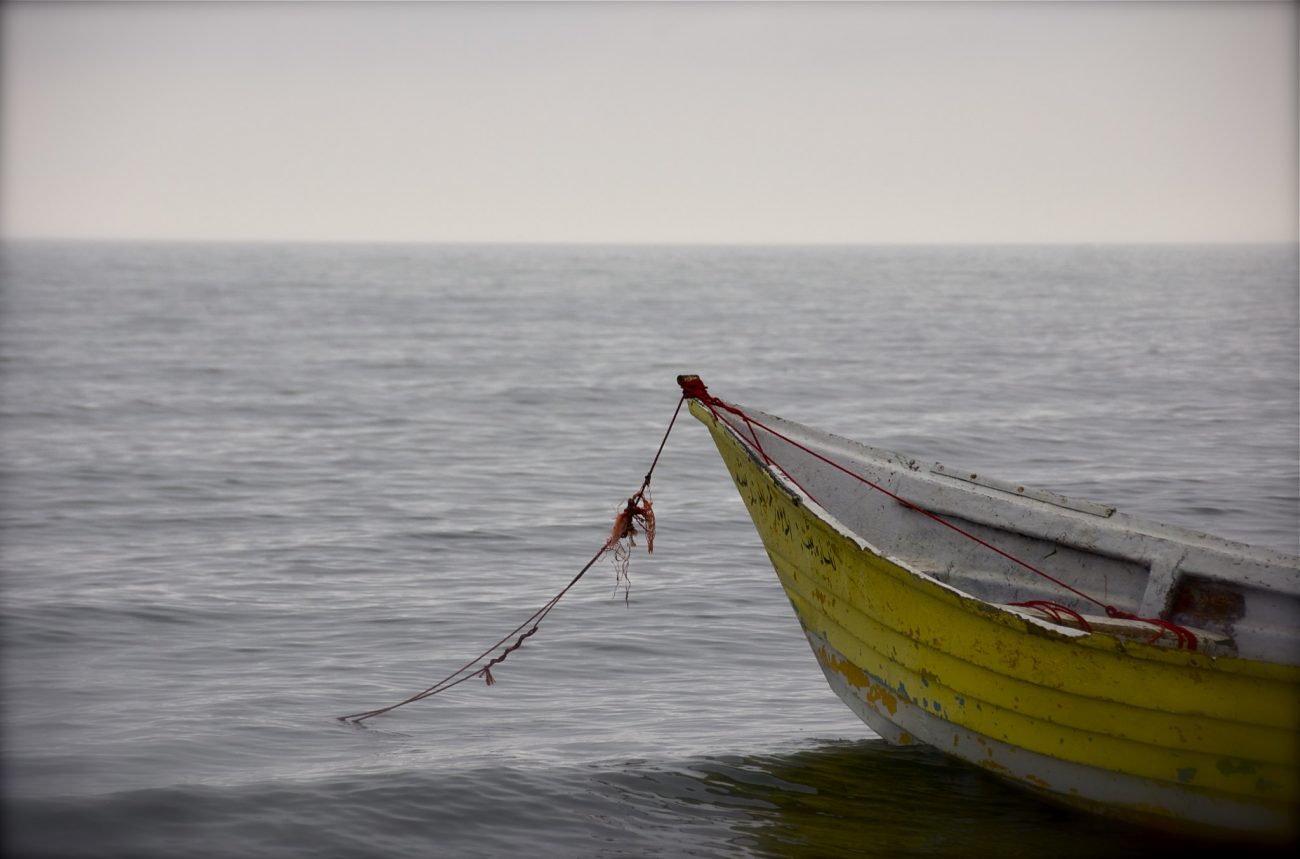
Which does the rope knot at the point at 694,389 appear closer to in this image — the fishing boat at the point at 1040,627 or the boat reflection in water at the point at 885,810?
the fishing boat at the point at 1040,627

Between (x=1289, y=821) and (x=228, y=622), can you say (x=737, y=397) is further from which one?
(x=1289, y=821)

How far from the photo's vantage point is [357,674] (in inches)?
358

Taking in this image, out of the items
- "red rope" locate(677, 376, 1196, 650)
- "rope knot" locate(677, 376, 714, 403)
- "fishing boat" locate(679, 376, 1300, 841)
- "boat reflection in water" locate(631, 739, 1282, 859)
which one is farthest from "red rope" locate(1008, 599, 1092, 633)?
"rope knot" locate(677, 376, 714, 403)

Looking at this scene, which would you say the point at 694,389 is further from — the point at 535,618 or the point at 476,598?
the point at 476,598

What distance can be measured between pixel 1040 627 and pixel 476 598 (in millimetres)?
6026

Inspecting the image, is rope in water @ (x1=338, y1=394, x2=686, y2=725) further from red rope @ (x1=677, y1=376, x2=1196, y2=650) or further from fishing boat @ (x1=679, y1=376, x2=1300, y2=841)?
fishing boat @ (x1=679, y1=376, x2=1300, y2=841)

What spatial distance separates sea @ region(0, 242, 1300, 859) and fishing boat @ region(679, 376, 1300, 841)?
390 mm

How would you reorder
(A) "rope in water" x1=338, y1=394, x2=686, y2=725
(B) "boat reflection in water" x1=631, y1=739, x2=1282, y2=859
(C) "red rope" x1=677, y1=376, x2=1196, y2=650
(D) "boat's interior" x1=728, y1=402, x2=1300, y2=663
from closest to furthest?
(B) "boat reflection in water" x1=631, y1=739, x2=1282, y2=859
(D) "boat's interior" x1=728, y1=402, x2=1300, y2=663
(C) "red rope" x1=677, y1=376, x2=1196, y2=650
(A) "rope in water" x1=338, y1=394, x2=686, y2=725

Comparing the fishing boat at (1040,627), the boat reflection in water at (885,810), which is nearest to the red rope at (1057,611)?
the fishing boat at (1040,627)

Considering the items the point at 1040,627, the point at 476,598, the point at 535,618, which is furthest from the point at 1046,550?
the point at 476,598

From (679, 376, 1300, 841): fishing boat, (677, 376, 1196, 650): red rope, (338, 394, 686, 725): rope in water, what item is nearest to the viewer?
(679, 376, 1300, 841): fishing boat

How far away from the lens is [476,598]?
11148 mm

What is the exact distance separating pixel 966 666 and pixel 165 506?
10.8m

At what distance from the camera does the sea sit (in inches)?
269
